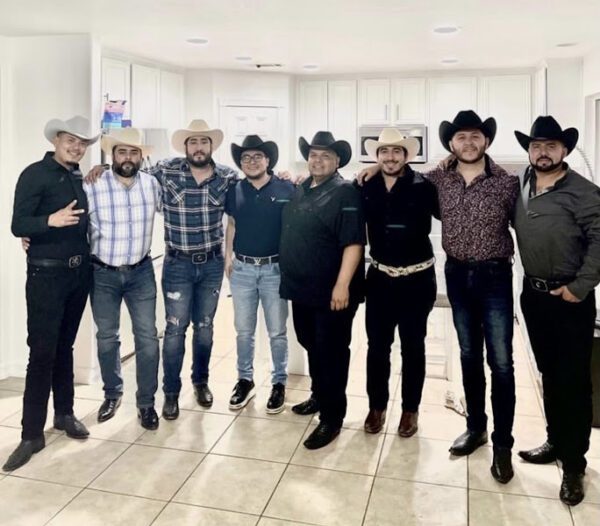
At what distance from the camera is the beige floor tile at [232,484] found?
2.60 meters

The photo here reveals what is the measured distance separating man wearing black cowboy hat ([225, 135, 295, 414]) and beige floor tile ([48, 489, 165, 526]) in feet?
3.30

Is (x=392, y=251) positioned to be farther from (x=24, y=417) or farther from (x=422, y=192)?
(x=24, y=417)

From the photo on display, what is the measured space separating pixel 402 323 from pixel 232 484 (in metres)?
1.07

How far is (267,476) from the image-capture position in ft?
9.25

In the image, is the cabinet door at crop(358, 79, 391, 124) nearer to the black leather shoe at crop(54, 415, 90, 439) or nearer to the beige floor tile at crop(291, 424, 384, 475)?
the beige floor tile at crop(291, 424, 384, 475)

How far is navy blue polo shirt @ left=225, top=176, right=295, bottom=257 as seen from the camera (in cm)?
330

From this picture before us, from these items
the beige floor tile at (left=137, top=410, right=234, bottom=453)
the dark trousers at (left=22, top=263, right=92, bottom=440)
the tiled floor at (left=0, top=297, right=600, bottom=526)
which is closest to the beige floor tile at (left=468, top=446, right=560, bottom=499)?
the tiled floor at (left=0, top=297, right=600, bottom=526)

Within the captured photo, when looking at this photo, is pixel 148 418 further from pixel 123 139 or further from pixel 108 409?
pixel 123 139

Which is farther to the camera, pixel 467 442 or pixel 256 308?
pixel 256 308

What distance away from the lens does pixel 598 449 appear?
306 cm

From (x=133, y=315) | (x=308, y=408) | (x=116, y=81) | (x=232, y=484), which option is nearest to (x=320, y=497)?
(x=232, y=484)

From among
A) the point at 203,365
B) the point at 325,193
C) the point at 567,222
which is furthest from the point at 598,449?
the point at 203,365

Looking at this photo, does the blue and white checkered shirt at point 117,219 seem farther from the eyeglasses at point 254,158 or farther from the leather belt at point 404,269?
the leather belt at point 404,269

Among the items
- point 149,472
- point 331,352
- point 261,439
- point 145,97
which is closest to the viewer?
point 149,472
